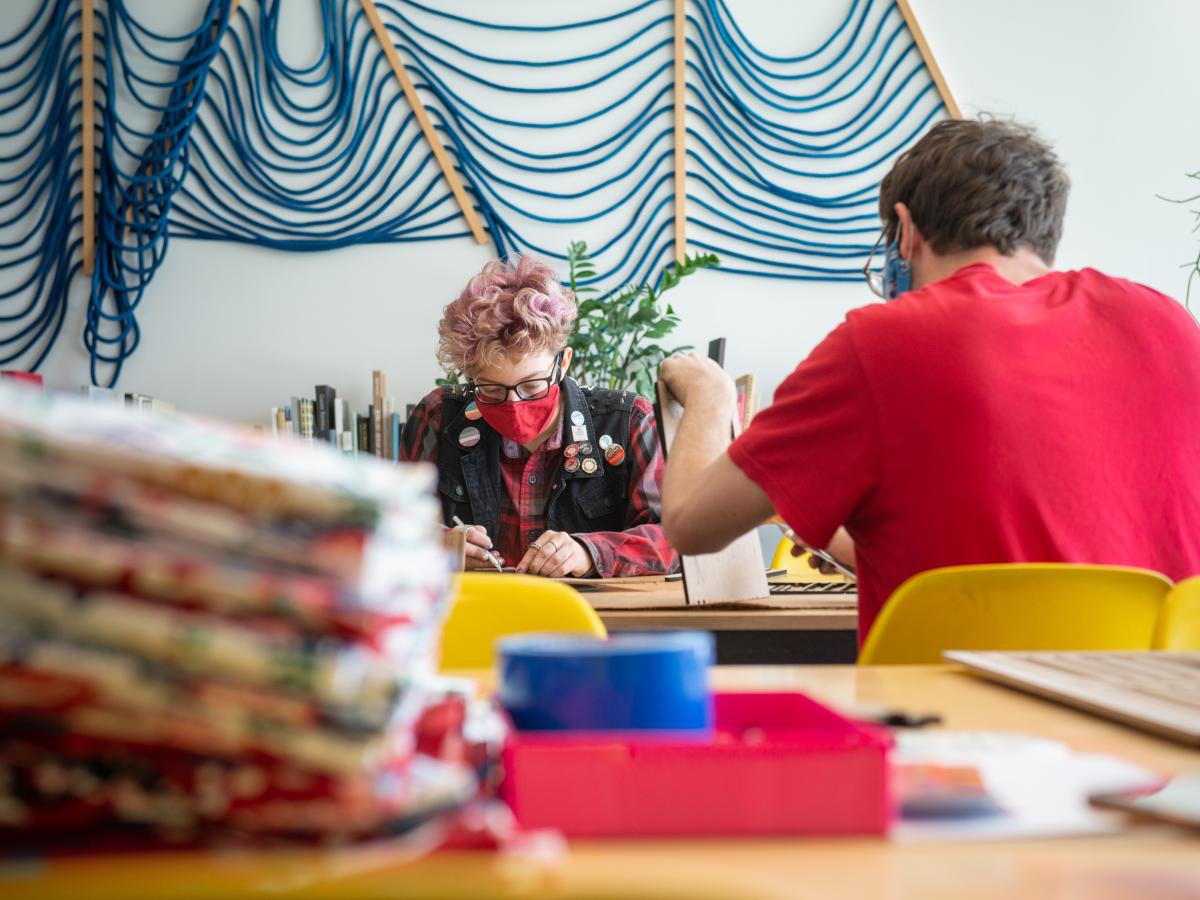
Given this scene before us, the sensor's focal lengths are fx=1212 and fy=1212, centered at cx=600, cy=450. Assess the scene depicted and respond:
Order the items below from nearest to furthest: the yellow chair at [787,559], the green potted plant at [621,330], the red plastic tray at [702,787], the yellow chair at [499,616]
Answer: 1. the red plastic tray at [702,787]
2. the yellow chair at [499,616]
3. the yellow chair at [787,559]
4. the green potted plant at [621,330]

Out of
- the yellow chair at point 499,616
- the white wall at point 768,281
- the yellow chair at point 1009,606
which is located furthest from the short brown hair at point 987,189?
the white wall at point 768,281

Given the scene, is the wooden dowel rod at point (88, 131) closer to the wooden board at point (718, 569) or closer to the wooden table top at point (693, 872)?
the wooden board at point (718, 569)

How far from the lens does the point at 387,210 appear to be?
4.27 m

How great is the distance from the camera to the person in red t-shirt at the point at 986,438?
1479 millimetres

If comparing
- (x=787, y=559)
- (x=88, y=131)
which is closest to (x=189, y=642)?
(x=787, y=559)

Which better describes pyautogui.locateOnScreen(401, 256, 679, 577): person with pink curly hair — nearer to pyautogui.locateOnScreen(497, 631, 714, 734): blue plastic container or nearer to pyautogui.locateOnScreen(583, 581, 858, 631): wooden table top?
pyautogui.locateOnScreen(583, 581, 858, 631): wooden table top

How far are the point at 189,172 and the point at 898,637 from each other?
3617 millimetres

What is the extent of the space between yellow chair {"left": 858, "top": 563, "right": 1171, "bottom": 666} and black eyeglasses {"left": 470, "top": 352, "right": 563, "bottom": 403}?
1764 millimetres

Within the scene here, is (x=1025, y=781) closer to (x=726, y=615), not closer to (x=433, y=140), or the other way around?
(x=726, y=615)

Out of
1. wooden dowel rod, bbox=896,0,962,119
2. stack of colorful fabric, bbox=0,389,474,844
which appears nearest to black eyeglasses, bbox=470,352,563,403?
wooden dowel rod, bbox=896,0,962,119

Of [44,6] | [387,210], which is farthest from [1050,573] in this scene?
[44,6]

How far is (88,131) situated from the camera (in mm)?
4211

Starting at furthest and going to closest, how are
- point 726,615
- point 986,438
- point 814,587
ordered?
1. point 814,587
2. point 726,615
3. point 986,438

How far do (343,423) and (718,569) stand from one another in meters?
2.28
